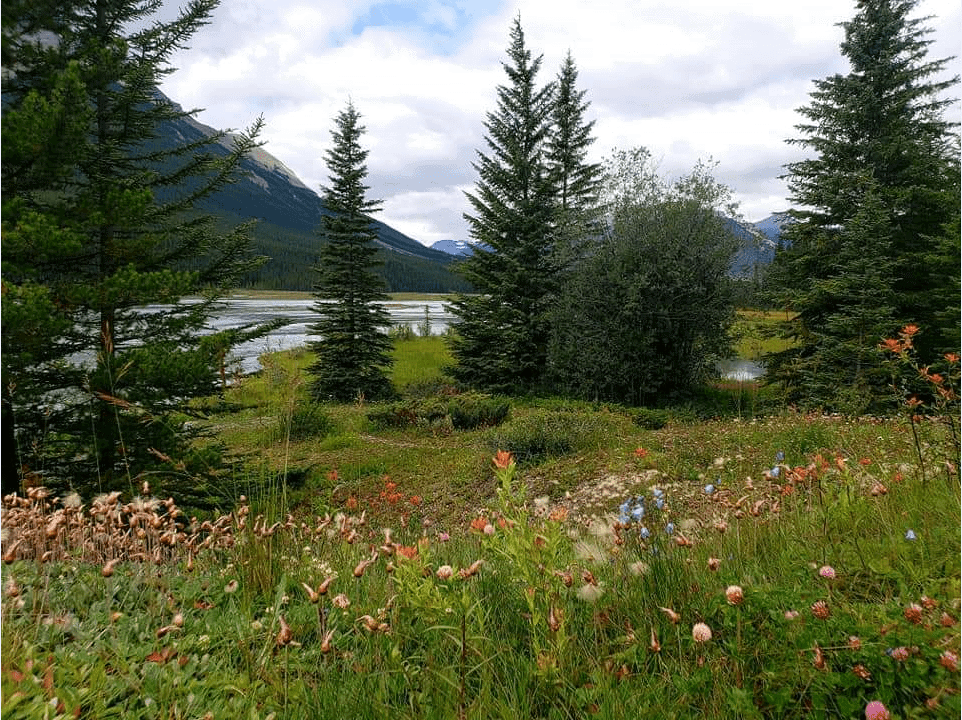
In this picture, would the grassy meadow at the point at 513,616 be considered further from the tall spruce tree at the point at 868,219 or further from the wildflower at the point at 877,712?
the tall spruce tree at the point at 868,219

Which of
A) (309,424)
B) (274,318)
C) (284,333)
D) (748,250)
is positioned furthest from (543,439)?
(748,250)

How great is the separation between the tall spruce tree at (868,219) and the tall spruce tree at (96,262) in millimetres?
13330

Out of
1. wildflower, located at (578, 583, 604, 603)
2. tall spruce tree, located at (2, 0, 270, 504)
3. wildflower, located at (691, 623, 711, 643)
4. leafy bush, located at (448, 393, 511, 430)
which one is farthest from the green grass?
wildflower, located at (691, 623, 711, 643)

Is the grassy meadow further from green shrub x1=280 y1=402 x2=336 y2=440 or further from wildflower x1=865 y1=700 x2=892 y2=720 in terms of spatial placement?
green shrub x1=280 y1=402 x2=336 y2=440

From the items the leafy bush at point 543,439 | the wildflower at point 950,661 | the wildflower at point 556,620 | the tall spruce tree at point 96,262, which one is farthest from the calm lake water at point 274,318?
the leafy bush at point 543,439

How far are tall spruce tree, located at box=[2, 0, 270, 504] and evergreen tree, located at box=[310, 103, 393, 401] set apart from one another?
44.0 feet

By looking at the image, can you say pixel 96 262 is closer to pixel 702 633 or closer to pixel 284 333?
pixel 702 633

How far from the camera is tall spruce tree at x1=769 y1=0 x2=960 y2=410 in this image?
13.0 metres

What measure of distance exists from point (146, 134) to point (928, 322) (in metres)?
17.9

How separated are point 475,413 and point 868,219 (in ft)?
36.5

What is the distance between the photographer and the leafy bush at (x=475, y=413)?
47.3 ft

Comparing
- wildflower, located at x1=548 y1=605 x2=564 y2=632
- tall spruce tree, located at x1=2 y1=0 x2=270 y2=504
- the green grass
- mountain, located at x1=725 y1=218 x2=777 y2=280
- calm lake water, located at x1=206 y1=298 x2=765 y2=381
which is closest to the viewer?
wildflower, located at x1=548 y1=605 x2=564 y2=632

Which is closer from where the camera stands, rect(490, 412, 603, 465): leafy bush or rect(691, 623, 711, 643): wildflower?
rect(691, 623, 711, 643): wildflower

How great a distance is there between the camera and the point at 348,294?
2139 centimetres
